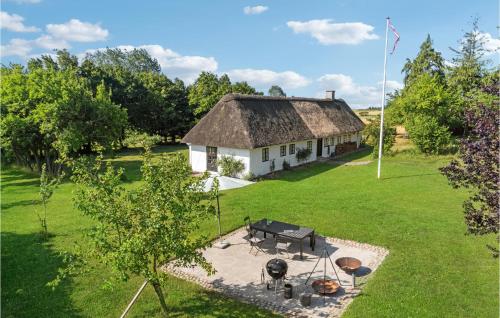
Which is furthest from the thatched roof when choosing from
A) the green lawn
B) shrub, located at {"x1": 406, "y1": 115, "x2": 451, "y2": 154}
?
shrub, located at {"x1": 406, "y1": 115, "x2": 451, "y2": 154}

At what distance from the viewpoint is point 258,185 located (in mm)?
22828

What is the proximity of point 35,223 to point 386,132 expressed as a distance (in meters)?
29.5

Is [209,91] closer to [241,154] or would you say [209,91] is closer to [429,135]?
[241,154]

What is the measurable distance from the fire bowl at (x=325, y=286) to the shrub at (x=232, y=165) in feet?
49.3

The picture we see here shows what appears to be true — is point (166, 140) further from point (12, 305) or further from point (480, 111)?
point (480, 111)

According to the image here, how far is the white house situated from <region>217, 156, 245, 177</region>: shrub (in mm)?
307

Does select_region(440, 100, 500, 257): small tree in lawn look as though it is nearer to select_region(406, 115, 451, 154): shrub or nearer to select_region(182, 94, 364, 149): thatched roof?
select_region(182, 94, 364, 149): thatched roof

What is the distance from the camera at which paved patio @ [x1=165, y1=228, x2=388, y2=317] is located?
9281 millimetres

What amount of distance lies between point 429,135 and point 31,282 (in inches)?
1249

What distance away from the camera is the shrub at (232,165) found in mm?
24641

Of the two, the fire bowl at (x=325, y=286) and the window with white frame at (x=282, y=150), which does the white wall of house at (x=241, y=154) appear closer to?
the window with white frame at (x=282, y=150)

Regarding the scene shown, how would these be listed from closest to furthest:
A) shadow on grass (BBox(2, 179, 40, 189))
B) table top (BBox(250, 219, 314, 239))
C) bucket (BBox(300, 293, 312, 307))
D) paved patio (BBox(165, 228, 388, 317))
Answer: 1. bucket (BBox(300, 293, 312, 307))
2. paved patio (BBox(165, 228, 388, 317))
3. table top (BBox(250, 219, 314, 239))
4. shadow on grass (BBox(2, 179, 40, 189))

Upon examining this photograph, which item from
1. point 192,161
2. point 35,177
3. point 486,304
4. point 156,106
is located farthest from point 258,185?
point 156,106

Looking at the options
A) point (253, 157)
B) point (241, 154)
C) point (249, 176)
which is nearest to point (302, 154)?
point (253, 157)
